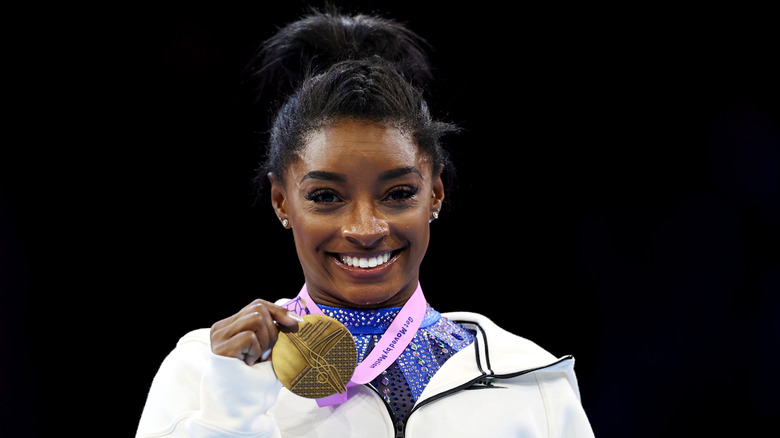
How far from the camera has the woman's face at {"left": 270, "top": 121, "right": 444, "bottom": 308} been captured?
171 cm

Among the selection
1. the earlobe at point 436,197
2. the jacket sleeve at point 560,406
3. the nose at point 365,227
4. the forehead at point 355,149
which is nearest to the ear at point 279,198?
the forehead at point 355,149

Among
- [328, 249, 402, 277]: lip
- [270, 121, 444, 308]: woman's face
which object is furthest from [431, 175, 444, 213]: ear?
[328, 249, 402, 277]: lip

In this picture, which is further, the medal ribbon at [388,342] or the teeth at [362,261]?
the teeth at [362,261]

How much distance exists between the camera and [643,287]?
2654 mm

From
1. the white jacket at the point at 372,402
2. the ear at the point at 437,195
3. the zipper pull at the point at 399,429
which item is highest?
the ear at the point at 437,195

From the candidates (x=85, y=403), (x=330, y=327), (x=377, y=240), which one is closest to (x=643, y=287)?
(x=377, y=240)

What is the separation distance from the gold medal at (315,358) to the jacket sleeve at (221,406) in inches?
1.4

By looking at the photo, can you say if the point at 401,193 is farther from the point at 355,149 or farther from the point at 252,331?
the point at 252,331

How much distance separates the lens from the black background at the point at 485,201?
7.88 feet

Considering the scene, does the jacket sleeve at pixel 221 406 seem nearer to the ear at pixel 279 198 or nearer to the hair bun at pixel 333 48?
the ear at pixel 279 198

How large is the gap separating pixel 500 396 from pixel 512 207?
1.13 m

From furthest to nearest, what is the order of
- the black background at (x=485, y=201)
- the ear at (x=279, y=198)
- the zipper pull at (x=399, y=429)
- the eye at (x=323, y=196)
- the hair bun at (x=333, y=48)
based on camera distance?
the black background at (x=485, y=201)
the hair bun at (x=333, y=48)
the ear at (x=279, y=198)
the eye at (x=323, y=196)
the zipper pull at (x=399, y=429)

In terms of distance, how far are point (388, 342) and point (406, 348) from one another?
0.24 ft

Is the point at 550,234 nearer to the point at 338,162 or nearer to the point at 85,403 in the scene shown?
the point at 338,162
